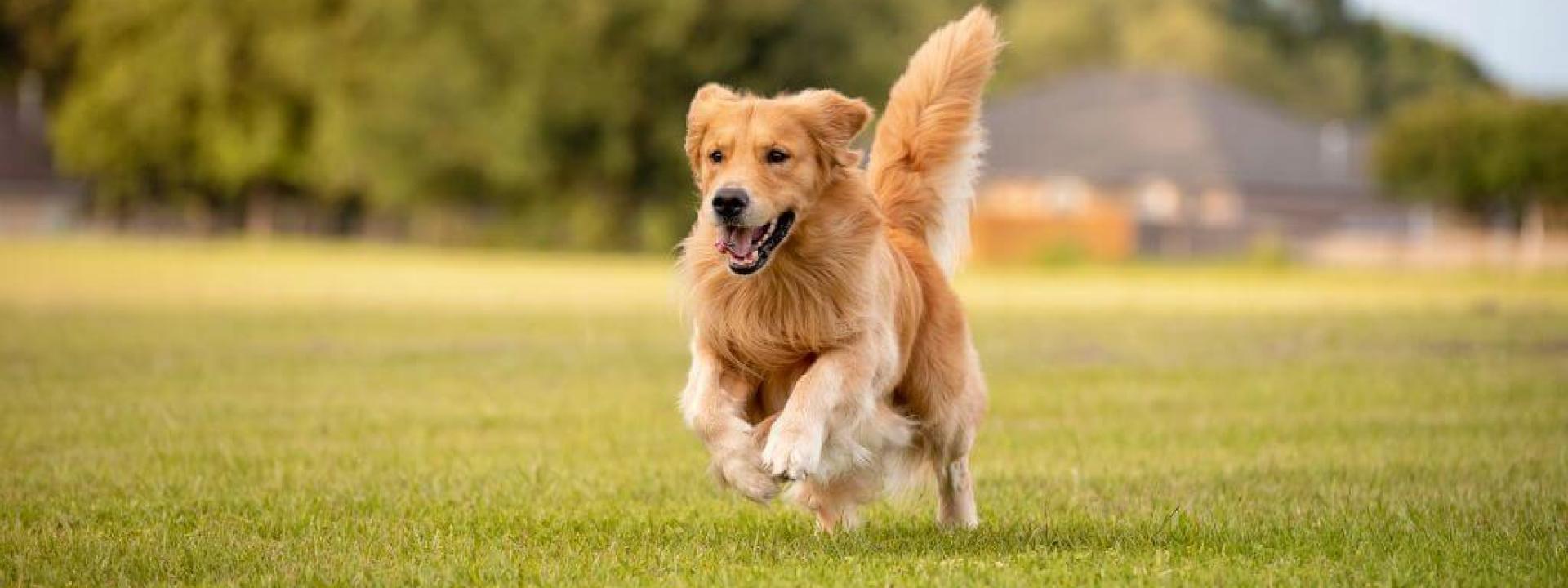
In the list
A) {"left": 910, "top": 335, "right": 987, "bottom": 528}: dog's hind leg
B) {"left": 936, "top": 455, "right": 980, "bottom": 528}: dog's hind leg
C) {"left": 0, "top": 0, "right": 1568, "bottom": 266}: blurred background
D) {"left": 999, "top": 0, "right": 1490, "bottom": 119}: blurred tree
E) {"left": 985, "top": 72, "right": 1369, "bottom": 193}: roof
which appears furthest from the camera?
{"left": 999, "top": 0, "right": 1490, "bottom": 119}: blurred tree

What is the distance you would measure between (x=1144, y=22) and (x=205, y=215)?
46935mm

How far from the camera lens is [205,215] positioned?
266 ft

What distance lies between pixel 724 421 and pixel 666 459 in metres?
3.40

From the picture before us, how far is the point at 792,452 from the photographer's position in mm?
6609

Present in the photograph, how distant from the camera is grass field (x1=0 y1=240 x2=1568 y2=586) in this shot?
6512 millimetres

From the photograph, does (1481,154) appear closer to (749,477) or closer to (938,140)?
(938,140)

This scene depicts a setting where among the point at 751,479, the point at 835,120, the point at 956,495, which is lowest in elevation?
the point at 956,495

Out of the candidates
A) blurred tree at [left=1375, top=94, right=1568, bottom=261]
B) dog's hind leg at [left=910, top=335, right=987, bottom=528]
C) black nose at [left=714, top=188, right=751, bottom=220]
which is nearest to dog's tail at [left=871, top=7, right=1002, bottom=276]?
dog's hind leg at [left=910, top=335, right=987, bottom=528]

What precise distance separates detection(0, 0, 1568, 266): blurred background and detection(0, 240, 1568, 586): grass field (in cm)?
3208

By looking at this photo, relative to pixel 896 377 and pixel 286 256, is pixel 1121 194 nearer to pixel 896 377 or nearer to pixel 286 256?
pixel 286 256

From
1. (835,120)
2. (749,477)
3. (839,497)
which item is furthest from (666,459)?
(749,477)

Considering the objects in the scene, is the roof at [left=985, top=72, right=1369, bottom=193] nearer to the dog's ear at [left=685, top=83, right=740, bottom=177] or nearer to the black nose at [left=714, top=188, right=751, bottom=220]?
the dog's ear at [left=685, top=83, right=740, bottom=177]

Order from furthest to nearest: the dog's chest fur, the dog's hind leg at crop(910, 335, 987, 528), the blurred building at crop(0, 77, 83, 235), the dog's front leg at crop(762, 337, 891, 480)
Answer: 1. the blurred building at crop(0, 77, 83, 235)
2. the dog's hind leg at crop(910, 335, 987, 528)
3. the dog's chest fur
4. the dog's front leg at crop(762, 337, 891, 480)

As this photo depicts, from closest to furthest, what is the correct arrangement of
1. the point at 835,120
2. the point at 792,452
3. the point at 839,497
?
the point at 792,452 → the point at 835,120 → the point at 839,497
